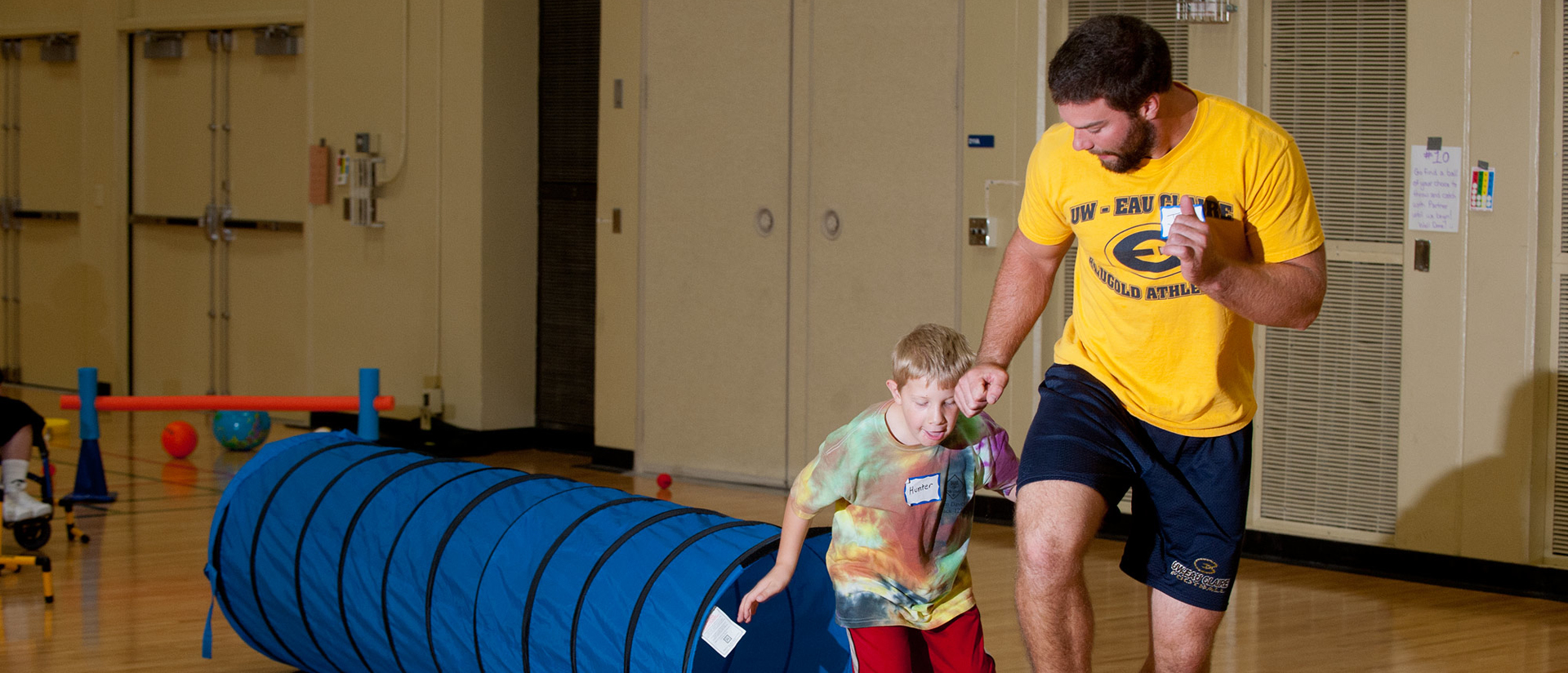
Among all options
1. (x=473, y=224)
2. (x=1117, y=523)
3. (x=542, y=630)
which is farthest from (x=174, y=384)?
(x=542, y=630)

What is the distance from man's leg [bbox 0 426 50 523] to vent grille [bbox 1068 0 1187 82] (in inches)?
175

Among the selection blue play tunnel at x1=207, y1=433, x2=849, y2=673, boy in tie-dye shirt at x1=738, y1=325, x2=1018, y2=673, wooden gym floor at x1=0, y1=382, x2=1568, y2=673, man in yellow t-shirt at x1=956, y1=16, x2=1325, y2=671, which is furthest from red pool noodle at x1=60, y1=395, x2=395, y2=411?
man in yellow t-shirt at x1=956, y1=16, x2=1325, y2=671

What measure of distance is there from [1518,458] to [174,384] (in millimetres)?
8191

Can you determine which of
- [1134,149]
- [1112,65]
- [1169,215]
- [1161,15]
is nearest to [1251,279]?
[1169,215]

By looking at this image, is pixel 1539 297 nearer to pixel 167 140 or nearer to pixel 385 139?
pixel 385 139

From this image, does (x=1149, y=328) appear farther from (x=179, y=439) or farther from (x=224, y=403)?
(x=179, y=439)

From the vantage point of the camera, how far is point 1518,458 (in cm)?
515

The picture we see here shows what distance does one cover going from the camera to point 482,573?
3.32 metres

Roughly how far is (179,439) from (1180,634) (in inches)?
242

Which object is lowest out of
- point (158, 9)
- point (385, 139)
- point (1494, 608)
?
point (1494, 608)

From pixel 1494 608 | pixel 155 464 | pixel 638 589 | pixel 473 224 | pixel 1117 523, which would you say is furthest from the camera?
pixel 473 224

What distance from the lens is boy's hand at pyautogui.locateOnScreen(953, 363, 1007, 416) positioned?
261cm

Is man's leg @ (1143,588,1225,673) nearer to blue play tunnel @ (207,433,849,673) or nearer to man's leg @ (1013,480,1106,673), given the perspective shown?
man's leg @ (1013,480,1106,673)

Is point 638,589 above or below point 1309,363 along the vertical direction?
below
